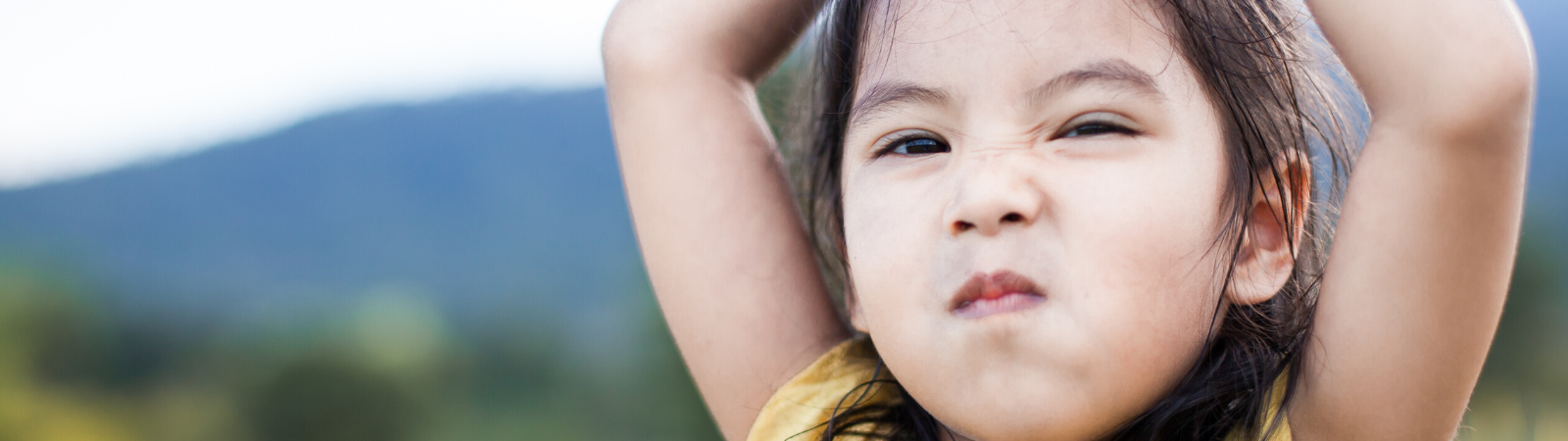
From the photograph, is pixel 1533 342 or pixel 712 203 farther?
pixel 1533 342

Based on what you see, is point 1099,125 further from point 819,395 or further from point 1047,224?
point 819,395

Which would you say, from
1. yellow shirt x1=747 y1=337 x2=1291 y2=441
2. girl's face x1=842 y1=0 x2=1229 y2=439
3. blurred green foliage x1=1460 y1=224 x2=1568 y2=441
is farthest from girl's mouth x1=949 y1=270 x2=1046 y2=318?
blurred green foliage x1=1460 y1=224 x2=1568 y2=441

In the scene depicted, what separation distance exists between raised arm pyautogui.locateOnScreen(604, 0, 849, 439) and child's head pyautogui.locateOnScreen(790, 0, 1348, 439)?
0.48 ft

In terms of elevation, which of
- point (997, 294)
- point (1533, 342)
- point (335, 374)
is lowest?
point (1533, 342)

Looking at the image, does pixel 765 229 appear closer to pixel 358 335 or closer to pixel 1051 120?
pixel 1051 120

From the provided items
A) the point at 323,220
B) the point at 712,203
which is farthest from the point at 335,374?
the point at 712,203

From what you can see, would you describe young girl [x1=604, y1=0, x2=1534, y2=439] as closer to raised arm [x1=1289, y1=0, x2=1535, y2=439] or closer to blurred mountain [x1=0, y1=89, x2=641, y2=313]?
raised arm [x1=1289, y1=0, x2=1535, y2=439]

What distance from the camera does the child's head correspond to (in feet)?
2.07

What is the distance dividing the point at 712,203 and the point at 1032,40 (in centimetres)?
32

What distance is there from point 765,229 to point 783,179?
6cm

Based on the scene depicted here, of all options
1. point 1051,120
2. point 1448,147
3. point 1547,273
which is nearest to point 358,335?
point 1051,120

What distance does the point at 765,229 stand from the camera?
887 mm

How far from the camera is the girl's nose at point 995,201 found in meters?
0.64

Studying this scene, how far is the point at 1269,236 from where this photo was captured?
0.72 m
